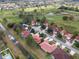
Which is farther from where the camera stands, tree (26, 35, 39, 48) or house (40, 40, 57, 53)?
tree (26, 35, 39, 48)

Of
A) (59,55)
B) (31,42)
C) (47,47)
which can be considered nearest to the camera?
(59,55)

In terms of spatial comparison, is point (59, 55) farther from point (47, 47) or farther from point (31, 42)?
point (31, 42)

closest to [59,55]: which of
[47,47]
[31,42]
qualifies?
[47,47]

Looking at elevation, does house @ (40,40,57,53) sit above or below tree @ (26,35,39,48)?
above

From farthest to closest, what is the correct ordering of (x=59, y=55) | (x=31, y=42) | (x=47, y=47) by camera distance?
(x=31, y=42), (x=47, y=47), (x=59, y=55)

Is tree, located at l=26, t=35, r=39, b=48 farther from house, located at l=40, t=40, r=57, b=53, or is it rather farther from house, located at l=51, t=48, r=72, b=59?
house, located at l=51, t=48, r=72, b=59

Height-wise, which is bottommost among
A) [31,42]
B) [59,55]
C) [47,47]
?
[31,42]

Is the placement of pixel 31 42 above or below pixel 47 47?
below

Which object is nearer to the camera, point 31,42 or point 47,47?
point 47,47

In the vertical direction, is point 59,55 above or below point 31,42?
above

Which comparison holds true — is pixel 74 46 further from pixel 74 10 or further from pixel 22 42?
pixel 74 10

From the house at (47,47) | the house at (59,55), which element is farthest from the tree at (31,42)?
the house at (59,55)

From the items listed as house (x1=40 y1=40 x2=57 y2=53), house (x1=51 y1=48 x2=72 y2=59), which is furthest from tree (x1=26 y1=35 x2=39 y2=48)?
house (x1=51 y1=48 x2=72 y2=59)
